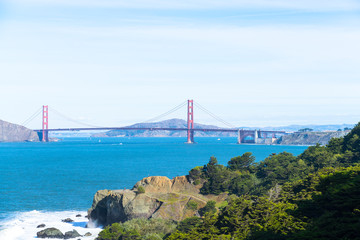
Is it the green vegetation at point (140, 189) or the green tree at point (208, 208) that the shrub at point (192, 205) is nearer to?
the green tree at point (208, 208)

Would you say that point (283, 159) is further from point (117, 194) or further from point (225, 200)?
point (117, 194)

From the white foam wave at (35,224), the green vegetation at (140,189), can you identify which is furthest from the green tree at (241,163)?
the white foam wave at (35,224)

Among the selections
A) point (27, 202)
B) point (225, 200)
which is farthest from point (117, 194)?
point (27, 202)

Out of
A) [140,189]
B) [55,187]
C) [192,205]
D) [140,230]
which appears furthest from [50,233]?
[55,187]

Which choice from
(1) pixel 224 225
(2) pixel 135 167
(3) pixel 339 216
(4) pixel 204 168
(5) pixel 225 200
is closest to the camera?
(3) pixel 339 216

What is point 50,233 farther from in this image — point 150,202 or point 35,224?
point 150,202

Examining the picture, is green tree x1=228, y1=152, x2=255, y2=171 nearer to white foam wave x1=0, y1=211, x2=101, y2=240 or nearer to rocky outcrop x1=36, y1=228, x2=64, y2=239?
white foam wave x1=0, y1=211, x2=101, y2=240
